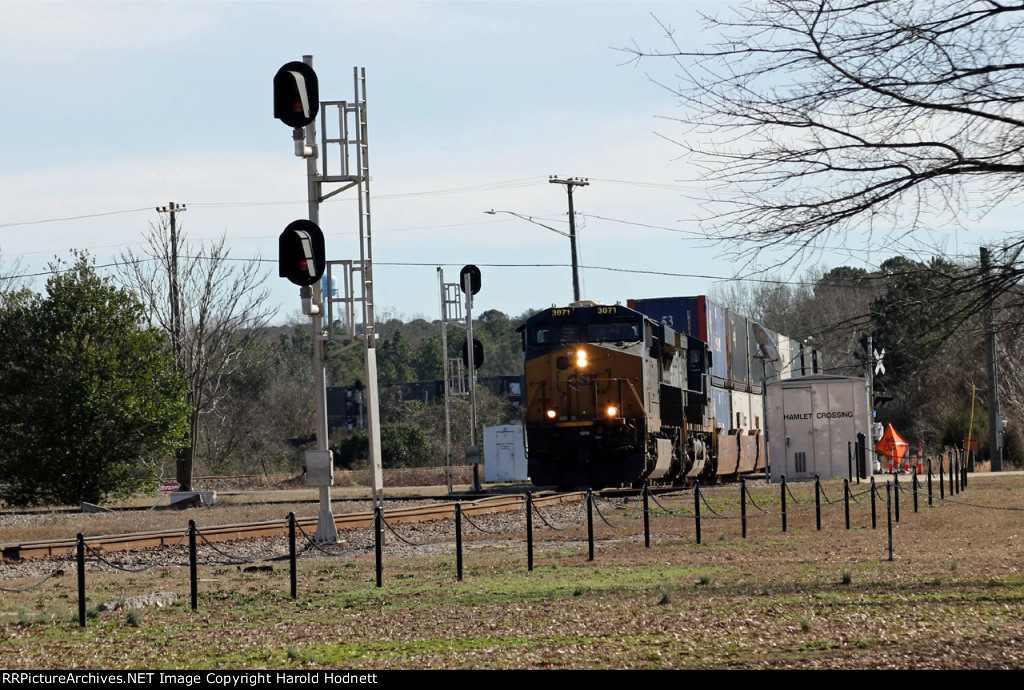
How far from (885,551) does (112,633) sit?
10610 millimetres

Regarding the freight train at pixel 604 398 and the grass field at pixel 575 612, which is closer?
the grass field at pixel 575 612

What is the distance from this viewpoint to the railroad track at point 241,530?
17.7 m

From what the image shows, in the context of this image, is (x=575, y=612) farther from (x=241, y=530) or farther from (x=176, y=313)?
(x=176, y=313)

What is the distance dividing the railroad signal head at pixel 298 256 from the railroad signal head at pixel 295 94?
178 cm

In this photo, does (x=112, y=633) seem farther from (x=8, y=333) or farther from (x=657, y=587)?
(x=8, y=333)

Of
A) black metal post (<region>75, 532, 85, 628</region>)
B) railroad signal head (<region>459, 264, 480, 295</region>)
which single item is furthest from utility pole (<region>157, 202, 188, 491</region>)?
black metal post (<region>75, 532, 85, 628</region>)

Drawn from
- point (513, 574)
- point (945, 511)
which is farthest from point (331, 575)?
Result: point (945, 511)

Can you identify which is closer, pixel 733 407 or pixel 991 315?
pixel 991 315

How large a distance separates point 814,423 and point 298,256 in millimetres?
23081

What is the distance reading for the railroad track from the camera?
57.9 feet

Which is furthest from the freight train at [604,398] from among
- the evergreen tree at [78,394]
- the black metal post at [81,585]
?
the black metal post at [81,585]

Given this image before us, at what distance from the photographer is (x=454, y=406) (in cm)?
6950

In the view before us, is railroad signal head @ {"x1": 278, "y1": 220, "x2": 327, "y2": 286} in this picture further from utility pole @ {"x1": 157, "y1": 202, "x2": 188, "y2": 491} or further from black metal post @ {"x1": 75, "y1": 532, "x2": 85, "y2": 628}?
utility pole @ {"x1": 157, "y1": 202, "x2": 188, "y2": 491}

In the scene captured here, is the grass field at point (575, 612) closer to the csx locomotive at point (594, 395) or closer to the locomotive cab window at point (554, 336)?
the csx locomotive at point (594, 395)
